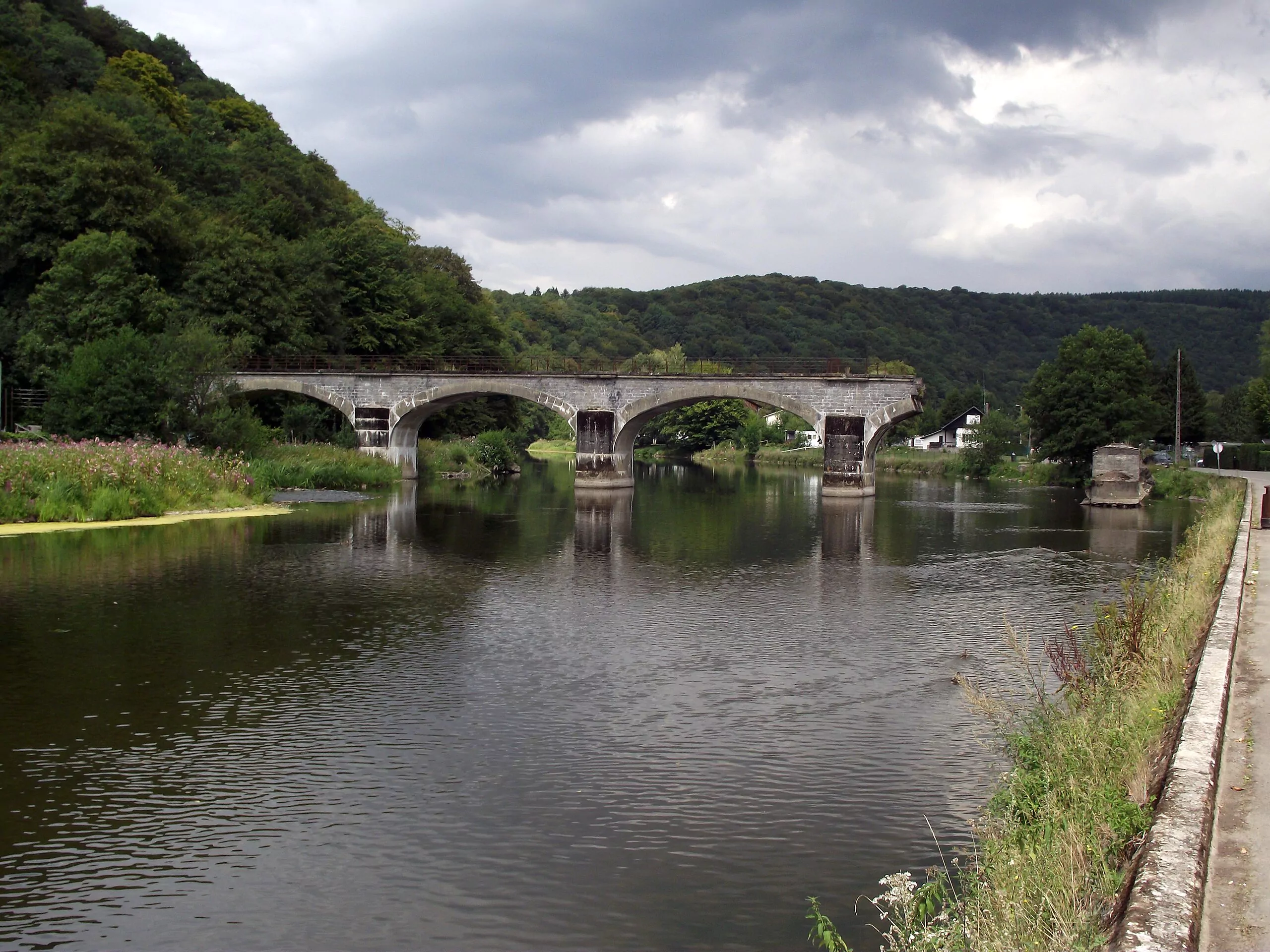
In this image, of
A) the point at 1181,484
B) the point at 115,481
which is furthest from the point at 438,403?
the point at 1181,484

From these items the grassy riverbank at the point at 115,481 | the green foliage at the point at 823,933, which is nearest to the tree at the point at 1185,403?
the grassy riverbank at the point at 115,481

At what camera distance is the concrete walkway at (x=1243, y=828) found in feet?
16.3

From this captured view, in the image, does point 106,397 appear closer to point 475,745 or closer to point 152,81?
point 475,745

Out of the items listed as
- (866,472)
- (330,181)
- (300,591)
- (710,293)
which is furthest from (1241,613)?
(710,293)

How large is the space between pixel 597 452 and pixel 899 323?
112 meters

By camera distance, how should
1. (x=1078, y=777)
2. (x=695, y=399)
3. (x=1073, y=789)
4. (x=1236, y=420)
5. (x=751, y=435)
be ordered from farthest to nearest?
(x=751, y=435)
(x=1236, y=420)
(x=695, y=399)
(x=1078, y=777)
(x=1073, y=789)

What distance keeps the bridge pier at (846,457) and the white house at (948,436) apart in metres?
61.9

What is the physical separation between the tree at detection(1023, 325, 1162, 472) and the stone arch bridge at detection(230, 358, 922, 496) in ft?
43.5

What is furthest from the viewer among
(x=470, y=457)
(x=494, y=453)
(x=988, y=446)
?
(x=988, y=446)

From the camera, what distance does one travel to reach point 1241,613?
1333cm

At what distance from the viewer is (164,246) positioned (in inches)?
2157

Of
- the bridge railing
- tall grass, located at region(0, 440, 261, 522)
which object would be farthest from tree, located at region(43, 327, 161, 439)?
the bridge railing

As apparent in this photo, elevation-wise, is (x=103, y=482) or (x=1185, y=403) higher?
(x=1185, y=403)

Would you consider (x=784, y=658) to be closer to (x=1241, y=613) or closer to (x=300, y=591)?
(x=1241, y=613)
